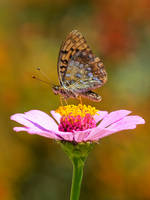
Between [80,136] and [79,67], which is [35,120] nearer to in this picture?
[80,136]

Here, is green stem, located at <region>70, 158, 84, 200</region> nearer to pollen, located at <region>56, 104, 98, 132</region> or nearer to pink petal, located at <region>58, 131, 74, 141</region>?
pink petal, located at <region>58, 131, 74, 141</region>

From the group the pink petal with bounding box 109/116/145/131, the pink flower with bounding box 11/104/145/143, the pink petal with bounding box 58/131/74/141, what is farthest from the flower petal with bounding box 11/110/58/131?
the pink petal with bounding box 109/116/145/131

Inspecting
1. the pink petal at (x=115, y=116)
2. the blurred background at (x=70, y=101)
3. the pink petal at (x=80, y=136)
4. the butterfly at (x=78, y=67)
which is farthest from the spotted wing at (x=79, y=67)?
the blurred background at (x=70, y=101)

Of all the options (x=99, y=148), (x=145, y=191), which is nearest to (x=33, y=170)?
(x=99, y=148)

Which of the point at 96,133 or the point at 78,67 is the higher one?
the point at 78,67

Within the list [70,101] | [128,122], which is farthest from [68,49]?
[70,101]
